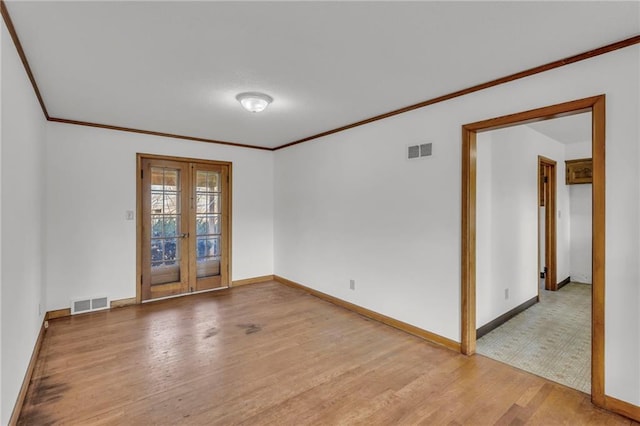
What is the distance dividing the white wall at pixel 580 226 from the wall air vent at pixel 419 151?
4014 mm

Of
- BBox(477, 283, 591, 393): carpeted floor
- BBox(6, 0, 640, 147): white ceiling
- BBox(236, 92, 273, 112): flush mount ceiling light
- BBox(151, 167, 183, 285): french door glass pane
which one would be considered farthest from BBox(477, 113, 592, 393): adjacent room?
BBox(151, 167, 183, 285): french door glass pane

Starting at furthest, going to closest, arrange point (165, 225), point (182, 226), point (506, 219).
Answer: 1. point (182, 226)
2. point (165, 225)
3. point (506, 219)

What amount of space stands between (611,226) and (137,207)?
5.25 m

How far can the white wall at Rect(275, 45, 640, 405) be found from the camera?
2131mm

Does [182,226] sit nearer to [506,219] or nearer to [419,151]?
[419,151]

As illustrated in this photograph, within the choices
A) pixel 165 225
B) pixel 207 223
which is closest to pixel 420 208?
pixel 207 223

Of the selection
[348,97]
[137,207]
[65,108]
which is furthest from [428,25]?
[137,207]

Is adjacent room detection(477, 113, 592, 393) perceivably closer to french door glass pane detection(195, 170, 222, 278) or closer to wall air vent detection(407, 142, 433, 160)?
wall air vent detection(407, 142, 433, 160)

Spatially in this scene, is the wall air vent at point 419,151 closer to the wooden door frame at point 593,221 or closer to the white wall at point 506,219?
the wooden door frame at point 593,221

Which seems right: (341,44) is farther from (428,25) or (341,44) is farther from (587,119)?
(587,119)

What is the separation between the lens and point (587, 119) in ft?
13.2

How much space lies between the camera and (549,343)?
10.6 feet

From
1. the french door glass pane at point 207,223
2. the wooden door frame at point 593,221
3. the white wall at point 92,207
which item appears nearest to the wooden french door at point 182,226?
the french door glass pane at point 207,223

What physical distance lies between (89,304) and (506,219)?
548 cm
